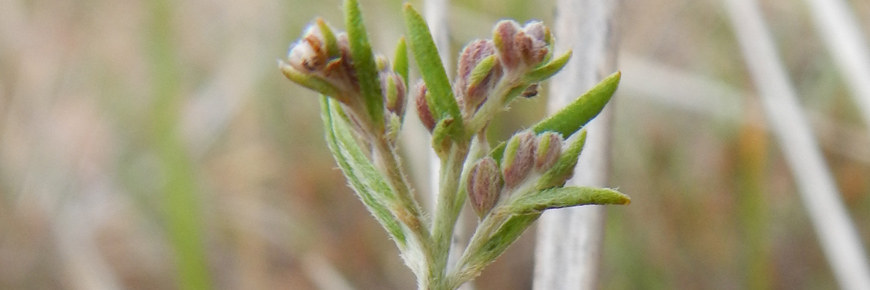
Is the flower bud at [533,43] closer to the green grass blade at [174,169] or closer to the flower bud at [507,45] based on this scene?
the flower bud at [507,45]

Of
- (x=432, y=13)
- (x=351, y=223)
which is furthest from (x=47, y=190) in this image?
(x=432, y=13)

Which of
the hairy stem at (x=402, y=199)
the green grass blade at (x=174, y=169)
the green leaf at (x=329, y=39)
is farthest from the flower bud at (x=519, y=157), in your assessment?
the green grass blade at (x=174, y=169)

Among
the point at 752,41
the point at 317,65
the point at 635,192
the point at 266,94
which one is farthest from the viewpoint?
the point at 266,94

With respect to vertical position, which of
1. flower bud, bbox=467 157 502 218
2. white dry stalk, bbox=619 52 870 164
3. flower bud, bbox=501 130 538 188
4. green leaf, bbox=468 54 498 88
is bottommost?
flower bud, bbox=467 157 502 218

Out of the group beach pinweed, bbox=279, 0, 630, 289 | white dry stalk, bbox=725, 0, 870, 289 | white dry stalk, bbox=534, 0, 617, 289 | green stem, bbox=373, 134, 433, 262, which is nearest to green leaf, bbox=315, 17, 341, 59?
beach pinweed, bbox=279, 0, 630, 289

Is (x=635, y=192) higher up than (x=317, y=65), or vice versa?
(x=635, y=192)

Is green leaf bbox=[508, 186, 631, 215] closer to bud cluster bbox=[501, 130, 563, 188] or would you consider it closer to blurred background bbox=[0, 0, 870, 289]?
bud cluster bbox=[501, 130, 563, 188]

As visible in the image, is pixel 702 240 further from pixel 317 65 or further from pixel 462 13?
pixel 317 65
